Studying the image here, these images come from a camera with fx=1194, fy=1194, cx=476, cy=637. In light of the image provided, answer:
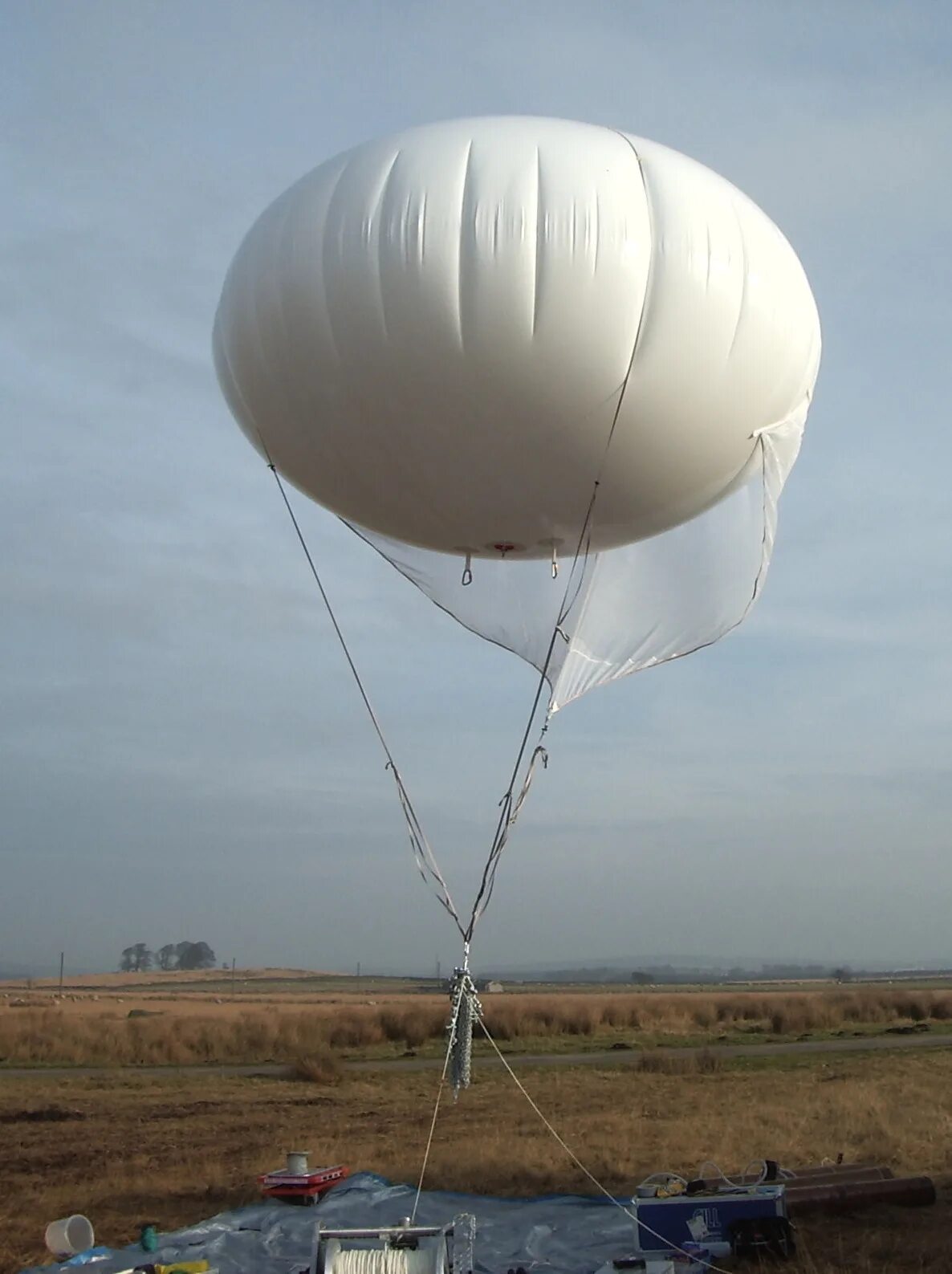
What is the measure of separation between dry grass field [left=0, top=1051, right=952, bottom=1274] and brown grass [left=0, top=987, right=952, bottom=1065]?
493 centimetres

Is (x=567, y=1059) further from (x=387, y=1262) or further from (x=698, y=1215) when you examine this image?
(x=387, y=1262)

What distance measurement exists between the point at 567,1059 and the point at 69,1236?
64.7 feet

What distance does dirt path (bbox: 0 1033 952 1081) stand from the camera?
25.5 metres

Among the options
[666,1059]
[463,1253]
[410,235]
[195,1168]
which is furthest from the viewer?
[666,1059]

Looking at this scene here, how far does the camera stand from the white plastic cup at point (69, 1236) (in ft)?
29.3

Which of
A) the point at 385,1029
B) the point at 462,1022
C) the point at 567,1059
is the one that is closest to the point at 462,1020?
the point at 462,1022

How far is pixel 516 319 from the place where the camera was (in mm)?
7824

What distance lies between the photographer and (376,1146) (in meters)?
14.7

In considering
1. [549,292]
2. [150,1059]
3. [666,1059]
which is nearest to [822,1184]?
[549,292]

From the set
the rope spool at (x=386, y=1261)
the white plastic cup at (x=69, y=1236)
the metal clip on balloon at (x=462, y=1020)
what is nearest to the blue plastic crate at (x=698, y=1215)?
the metal clip on balloon at (x=462, y=1020)

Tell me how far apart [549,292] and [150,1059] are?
24.8 metres

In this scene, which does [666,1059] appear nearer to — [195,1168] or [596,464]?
[195,1168]

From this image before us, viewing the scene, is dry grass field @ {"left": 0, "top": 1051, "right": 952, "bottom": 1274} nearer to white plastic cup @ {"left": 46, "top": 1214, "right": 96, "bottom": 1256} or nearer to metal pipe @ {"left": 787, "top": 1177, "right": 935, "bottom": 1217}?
metal pipe @ {"left": 787, "top": 1177, "right": 935, "bottom": 1217}

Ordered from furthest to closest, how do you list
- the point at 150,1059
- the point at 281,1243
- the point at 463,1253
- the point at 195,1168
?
the point at 150,1059
the point at 195,1168
the point at 281,1243
the point at 463,1253
